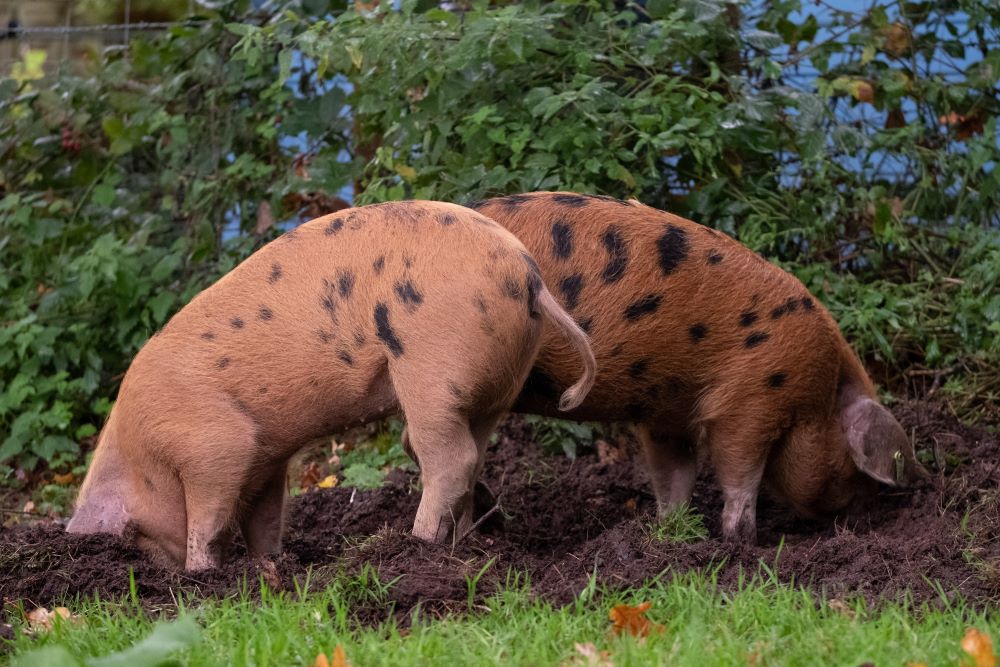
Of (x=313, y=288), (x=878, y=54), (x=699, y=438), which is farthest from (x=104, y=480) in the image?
(x=878, y=54)

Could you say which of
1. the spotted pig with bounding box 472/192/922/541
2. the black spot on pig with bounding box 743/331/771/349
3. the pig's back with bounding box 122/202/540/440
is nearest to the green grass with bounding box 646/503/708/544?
the spotted pig with bounding box 472/192/922/541

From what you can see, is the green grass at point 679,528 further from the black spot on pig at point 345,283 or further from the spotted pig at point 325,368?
the black spot on pig at point 345,283

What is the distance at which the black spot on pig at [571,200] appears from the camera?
4.74 m

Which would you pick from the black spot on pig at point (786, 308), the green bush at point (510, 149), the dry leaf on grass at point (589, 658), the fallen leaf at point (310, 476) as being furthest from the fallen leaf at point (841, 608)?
the fallen leaf at point (310, 476)

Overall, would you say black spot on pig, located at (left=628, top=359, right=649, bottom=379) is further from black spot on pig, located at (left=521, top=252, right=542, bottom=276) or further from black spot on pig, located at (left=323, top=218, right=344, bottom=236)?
black spot on pig, located at (left=323, top=218, right=344, bottom=236)

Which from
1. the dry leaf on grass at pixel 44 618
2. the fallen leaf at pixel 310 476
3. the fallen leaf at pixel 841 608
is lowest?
the fallen leaf at pixel 310 476

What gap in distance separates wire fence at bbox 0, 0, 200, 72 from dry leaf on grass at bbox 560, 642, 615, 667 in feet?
17.8

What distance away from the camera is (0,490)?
6879 millimetres

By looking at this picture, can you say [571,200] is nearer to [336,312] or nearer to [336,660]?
[336,312]

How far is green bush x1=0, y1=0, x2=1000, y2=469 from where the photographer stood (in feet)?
19.7

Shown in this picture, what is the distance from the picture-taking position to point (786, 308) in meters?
4.79

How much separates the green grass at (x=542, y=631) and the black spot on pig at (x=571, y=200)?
1.47m

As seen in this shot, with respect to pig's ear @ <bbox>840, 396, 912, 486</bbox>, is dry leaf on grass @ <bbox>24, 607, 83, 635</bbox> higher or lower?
higher

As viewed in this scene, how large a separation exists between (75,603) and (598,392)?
6.10 ft
